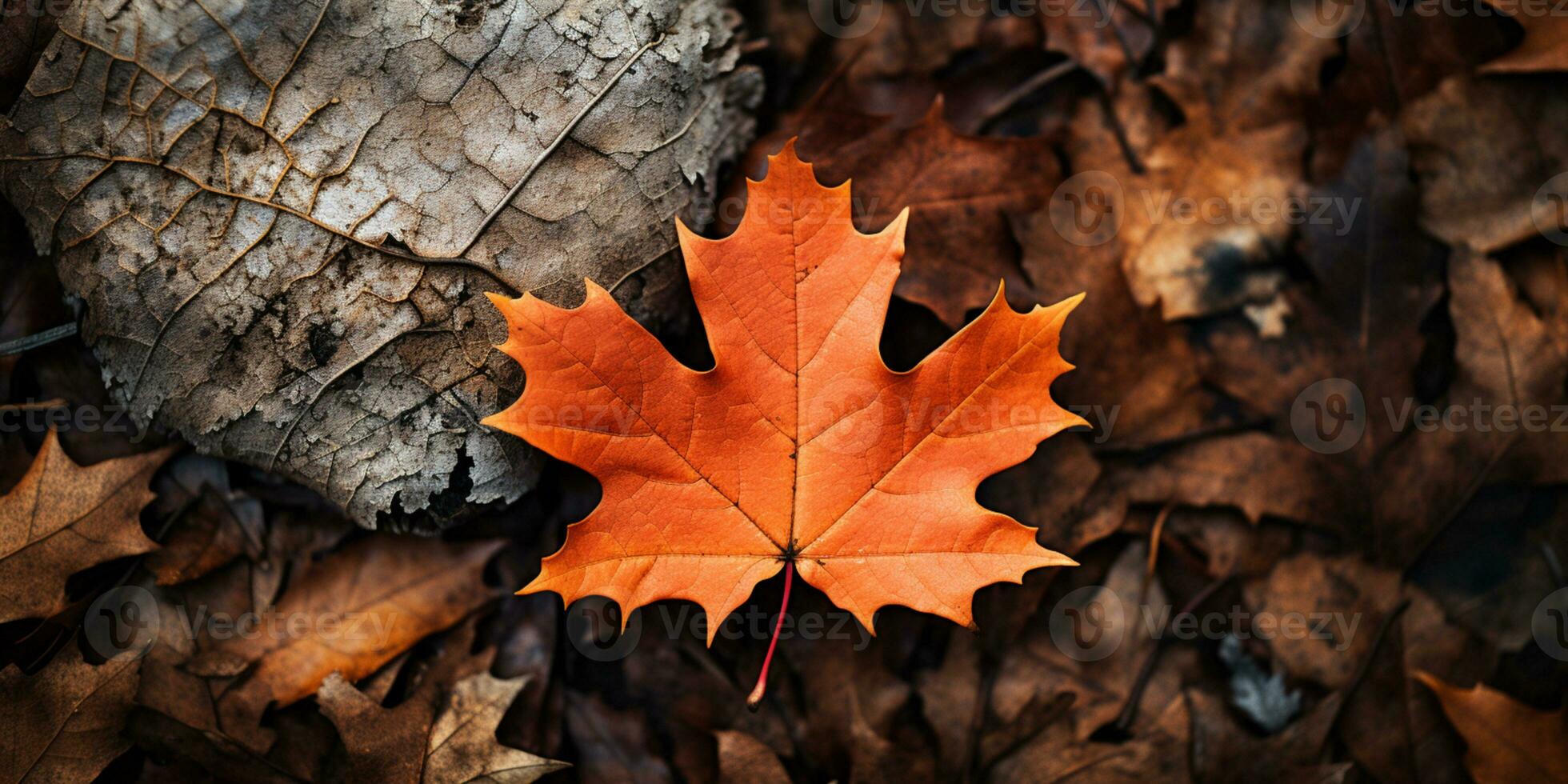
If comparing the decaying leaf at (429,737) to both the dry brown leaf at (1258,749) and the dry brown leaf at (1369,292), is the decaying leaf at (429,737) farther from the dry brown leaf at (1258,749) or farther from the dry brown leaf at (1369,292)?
the dry brown leaf at (1369,292)

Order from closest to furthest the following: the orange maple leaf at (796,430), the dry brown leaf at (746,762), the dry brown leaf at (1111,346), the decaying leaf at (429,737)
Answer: the orange maple leaf at (796,430)
the decaying leaf at (429,737)
the dry brown leaf at (746,762)
the dry brown leaf at (1111,346)

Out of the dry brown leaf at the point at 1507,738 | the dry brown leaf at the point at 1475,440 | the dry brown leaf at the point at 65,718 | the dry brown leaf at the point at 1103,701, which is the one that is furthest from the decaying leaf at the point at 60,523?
the dry brown leaf at the point at 1507,738

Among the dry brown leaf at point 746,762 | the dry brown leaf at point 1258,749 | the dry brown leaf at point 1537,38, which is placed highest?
the dry brown leaf at point 1537,38

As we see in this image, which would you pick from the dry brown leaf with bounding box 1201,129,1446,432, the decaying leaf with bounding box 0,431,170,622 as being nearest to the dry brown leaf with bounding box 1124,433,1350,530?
the dry brown leaf with bounding box 1201,129,1446,432

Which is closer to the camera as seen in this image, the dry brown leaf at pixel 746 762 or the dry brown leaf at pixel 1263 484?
the dry brown leaf at pixel 746 762

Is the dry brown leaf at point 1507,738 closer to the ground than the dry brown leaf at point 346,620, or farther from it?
closer to the ground

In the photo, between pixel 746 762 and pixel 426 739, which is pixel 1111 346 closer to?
pixel 746 762

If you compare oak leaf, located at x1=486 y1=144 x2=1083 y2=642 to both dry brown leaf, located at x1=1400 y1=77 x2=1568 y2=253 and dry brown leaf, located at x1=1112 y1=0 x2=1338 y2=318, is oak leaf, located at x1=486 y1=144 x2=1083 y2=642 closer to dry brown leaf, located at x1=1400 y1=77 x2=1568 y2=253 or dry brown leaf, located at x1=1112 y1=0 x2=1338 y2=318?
dry brown leaf, located at x1=1112 y1=0 x2=1338 y2=318
